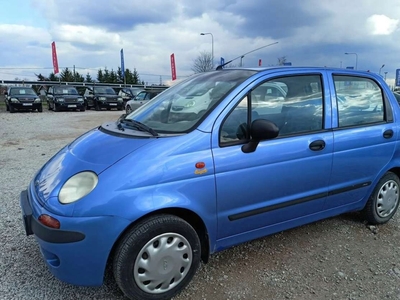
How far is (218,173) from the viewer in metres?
2.33

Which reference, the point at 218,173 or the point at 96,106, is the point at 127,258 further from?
the point at 96,106

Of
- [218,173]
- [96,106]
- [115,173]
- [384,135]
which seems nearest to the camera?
[115,173]

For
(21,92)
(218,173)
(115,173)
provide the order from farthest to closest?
(21,92), (218,173), (115,173)

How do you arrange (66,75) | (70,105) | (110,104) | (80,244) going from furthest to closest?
(66,75)
(110,104)
(70,105)
(80,244)

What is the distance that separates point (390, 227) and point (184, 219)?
2615 millimetres

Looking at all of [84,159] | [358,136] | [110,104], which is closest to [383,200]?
[358,136]

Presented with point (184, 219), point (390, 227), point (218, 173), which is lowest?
point (390, 227)

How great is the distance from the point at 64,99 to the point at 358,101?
1898cm

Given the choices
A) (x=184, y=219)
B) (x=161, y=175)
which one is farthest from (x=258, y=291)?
(x=161, y=175)

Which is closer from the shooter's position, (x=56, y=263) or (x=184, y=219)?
(x=56, y=263)

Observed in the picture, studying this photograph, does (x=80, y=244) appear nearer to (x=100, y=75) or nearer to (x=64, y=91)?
(x=64, y=91)

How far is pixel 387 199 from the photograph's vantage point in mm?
3555

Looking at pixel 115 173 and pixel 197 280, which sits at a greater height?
pixel 115 173

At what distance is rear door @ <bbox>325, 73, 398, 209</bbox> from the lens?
302 cm
